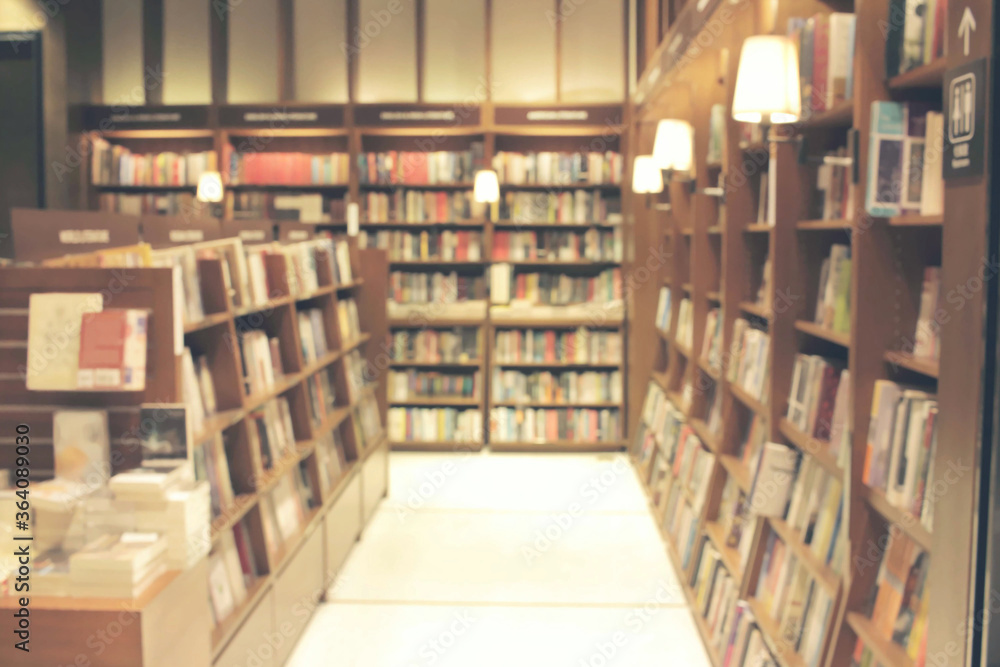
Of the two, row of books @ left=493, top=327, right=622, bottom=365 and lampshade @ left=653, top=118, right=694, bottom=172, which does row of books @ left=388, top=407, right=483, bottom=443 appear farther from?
lampshade @ left=653, top=118, right=694, bottom=172

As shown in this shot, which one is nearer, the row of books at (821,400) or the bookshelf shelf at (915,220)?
the bookshelf shelf at (915,220)

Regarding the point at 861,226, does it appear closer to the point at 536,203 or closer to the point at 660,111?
the point at 660,111

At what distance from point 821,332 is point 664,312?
303cm

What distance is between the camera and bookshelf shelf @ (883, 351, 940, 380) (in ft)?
5.97

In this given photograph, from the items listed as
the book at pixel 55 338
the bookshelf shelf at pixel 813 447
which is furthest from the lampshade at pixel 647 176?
the book at pixel 55 338

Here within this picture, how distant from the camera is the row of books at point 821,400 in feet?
8.06

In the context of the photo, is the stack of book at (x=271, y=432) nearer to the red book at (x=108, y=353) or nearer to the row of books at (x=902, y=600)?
the red book at (x=108, y=353)

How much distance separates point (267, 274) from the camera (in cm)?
352

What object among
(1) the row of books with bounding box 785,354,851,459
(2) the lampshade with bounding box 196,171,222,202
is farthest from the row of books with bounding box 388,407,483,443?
(1) the row of books with bounding box 785,354,851,459

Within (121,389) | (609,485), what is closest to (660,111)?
(609,485)

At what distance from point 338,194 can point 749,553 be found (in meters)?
5.21

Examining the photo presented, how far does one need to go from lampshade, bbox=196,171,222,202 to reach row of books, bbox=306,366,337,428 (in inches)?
103

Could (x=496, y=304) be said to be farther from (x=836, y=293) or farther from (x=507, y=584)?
(x=836, y=293)

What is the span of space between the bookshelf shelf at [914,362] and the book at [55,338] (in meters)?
1.99
